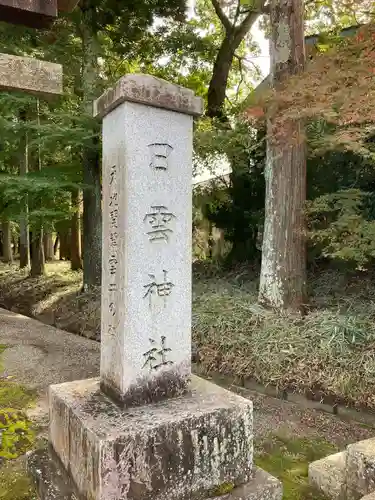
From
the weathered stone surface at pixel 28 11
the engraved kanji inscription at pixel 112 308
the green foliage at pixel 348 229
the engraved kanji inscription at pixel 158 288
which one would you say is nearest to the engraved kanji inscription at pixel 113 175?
the engraved kanji inscription at pixel 158 288

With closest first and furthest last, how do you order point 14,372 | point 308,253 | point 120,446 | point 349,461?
1. point 120,446
2. point 349,461
3. point 14,372
4. point 308,253

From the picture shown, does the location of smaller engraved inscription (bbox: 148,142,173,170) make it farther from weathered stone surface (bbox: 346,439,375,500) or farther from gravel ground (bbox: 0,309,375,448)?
gravel ground (bbox: 0,309,375,448)

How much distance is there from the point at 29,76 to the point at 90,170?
5.83 meters

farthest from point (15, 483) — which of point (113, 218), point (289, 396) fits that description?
point (289, 396)

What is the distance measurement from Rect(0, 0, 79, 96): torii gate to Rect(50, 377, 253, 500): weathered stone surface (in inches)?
100.0

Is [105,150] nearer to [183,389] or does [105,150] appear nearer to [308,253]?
[183,389]

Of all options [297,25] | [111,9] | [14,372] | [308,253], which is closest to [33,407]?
[14,372]

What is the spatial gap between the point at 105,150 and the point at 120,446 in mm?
1790

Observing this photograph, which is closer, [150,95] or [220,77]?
[150,95]

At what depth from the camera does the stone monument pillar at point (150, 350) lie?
7.56 ft

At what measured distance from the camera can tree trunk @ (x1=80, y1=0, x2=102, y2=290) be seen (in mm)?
8836

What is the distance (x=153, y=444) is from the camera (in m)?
2.25

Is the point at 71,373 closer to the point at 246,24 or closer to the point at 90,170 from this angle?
the point at 90,170

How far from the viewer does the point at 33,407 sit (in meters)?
4.39
